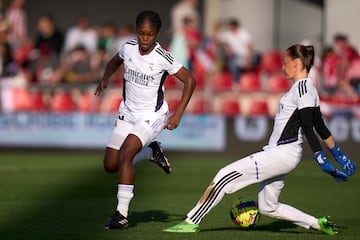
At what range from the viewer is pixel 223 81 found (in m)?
21.4

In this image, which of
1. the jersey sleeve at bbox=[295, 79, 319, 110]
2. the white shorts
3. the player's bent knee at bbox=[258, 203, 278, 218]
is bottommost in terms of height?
the player's bent knee at bbox=[258, 203, 278, 218]

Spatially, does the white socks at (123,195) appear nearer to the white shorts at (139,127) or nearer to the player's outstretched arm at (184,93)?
the white shorts at (139,127)

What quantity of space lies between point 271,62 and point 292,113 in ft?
46.6

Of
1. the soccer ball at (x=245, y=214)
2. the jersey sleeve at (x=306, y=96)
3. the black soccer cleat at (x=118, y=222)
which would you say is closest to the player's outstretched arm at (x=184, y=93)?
the black soccer cleat at (x=118, y=222)

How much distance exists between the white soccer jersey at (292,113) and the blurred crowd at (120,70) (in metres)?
10.9

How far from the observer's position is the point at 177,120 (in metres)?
9.17

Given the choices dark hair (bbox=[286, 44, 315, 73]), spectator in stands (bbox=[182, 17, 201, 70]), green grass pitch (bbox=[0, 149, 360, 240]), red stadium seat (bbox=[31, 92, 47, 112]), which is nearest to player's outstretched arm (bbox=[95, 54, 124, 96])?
green grass pitch (bbox=[0, 149, 360, 240])

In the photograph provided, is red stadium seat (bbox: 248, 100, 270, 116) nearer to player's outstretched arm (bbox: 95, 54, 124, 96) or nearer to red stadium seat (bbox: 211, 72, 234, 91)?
red stadium seat (bbox: 211, 72, 234, 91)

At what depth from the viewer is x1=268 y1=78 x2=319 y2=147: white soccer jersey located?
344 inches

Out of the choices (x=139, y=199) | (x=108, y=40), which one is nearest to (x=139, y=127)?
(x=139, y=199)

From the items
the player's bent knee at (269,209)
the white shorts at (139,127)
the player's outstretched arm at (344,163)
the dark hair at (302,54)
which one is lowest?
the player's bent knee at (269,209)

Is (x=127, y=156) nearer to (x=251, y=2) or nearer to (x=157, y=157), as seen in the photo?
(x=157, y=157)

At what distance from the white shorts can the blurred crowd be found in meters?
9.95

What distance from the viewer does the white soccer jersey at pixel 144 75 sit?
379 inches
